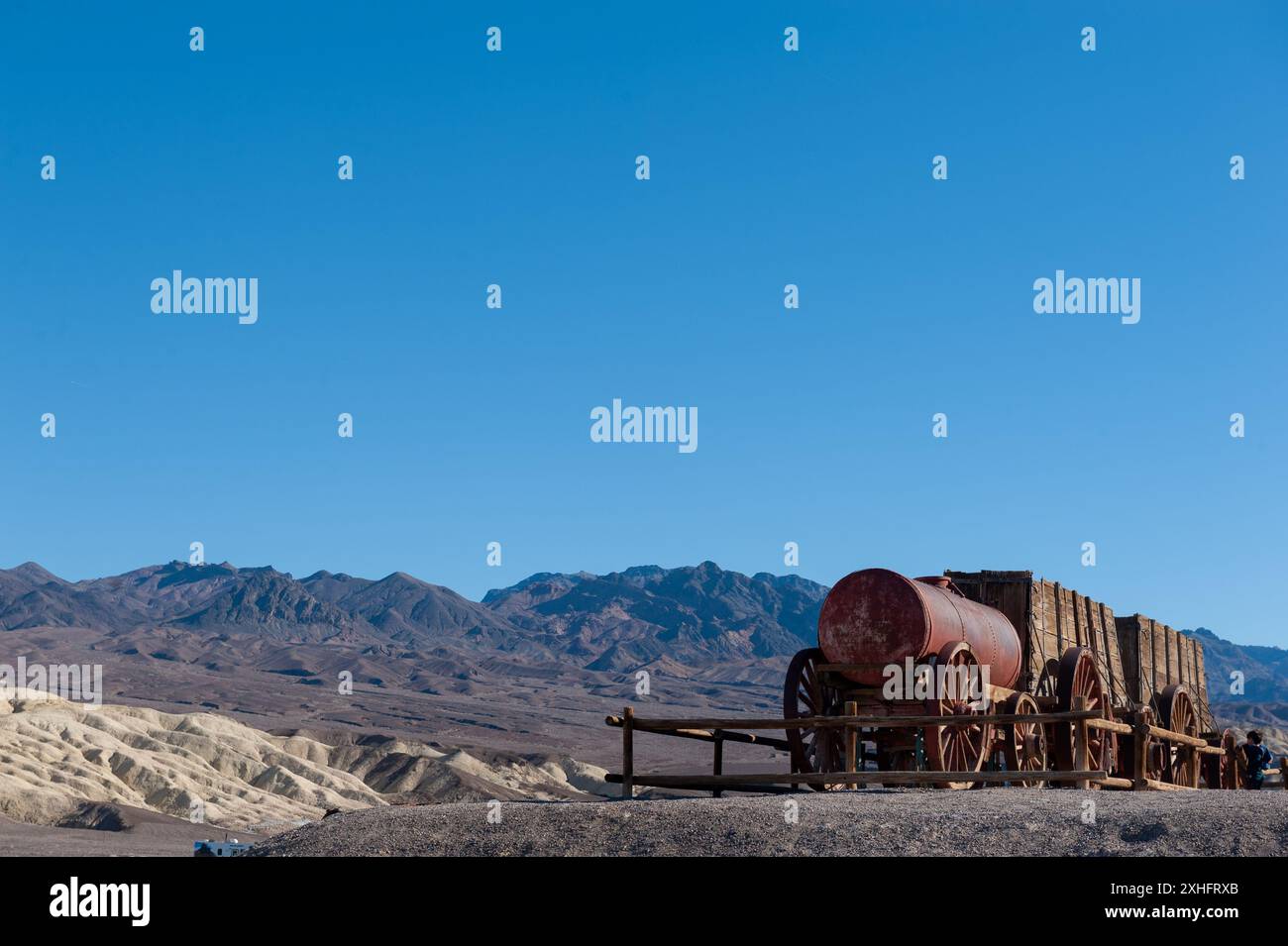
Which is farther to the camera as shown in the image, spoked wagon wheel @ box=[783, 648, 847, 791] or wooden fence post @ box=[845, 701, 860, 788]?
spoked wagon wheel @ box=[783, 648, 847, 791]

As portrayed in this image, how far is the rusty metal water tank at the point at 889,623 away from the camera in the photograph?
19.0 metres

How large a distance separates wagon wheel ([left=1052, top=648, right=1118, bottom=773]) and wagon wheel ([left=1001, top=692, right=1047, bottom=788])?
1.04 ft

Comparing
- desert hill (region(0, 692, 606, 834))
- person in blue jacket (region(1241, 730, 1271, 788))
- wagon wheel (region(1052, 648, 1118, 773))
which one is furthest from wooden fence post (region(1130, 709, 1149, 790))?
desert hill (region(0, 692, 606, 834))

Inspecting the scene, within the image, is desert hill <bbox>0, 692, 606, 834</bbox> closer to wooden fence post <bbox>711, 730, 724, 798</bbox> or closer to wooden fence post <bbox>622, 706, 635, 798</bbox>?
wooden fence post <bbox>711, 730, 724, 798</bbox>

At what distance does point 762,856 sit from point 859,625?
724 cm

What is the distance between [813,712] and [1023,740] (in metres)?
3.05

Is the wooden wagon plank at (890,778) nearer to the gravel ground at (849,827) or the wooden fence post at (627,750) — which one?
the wooden fence post at (627,750)

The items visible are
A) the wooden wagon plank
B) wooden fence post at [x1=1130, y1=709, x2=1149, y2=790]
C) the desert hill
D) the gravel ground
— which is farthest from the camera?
the desert hill

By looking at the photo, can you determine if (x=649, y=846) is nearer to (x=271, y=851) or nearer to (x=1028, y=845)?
(x=1028, y=845)

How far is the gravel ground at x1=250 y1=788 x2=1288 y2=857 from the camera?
1254 centimetres

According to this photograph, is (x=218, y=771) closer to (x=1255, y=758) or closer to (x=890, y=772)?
(x=1255, y=758)

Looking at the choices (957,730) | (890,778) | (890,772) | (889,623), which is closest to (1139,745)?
(957,730)

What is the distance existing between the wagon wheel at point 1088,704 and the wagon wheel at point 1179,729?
1.71 metres
